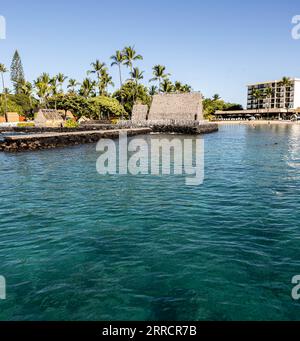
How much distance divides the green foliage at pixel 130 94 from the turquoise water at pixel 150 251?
74.1 meters

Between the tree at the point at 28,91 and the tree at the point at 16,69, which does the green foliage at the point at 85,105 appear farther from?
the tree at the point at 16,69

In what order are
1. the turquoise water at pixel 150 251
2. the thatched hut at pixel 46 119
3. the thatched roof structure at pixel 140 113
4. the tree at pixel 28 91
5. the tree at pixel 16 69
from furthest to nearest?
1. the tree at pixel 16 69
2. the tree at pixel 28 91
3. the thatched hut at pixel 46 119
4. the thatched roof structure at pixel 140 113
5. the turquoise water at pixel 150 251

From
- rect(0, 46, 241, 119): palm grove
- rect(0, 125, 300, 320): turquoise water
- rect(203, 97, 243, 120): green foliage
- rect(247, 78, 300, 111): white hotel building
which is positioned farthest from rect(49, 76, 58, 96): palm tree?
rect(247, 78, 300, 111): white hotel building

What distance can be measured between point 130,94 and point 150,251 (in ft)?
272

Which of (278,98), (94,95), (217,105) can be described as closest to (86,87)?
(94,95)

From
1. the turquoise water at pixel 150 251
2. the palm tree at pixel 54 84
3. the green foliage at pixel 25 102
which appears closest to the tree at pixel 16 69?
the green foliage at pixel 25 102

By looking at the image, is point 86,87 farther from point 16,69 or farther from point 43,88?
point 16,69

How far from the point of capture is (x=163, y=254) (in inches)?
331

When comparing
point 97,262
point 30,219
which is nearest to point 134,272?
point 97,262

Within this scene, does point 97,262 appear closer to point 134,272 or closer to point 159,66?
point 134,272

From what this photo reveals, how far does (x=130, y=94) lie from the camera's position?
8825 centimetres

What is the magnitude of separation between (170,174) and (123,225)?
962 centimetres

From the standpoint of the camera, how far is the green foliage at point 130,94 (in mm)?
87375

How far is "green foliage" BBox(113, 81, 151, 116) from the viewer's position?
87375mm
